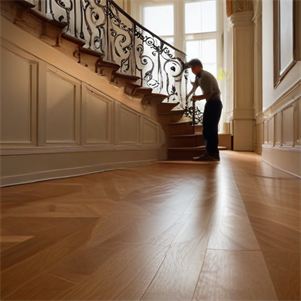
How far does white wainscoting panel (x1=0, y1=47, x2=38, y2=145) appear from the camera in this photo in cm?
211

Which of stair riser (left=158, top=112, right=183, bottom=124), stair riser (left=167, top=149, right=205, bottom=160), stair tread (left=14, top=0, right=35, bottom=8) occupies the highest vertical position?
stair tread (left=14, top=0, right=35, bottom=8)

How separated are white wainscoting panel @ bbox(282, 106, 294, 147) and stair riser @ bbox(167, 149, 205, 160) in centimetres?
185

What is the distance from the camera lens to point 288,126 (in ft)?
8.57

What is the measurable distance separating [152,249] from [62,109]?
217 cm

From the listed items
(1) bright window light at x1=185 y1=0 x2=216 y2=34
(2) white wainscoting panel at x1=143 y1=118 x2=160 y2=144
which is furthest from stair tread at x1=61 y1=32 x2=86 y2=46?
(1) bright window light at x1=185 y1=0 x2=216 y2=34

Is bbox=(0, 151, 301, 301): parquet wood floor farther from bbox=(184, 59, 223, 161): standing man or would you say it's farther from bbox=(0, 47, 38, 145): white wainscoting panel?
bbox=(184, 59, 223, 161): standing man

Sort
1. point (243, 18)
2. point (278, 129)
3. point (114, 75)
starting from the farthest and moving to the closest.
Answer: point (243, 18) → point (114, 75) → point (278, 129)

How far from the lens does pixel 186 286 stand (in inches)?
21.2

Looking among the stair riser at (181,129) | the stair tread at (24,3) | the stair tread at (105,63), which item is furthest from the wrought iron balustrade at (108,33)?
the stair tread at (24,3)

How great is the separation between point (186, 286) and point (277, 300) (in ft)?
0.47

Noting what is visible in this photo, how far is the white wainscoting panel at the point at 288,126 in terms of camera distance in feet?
8.05

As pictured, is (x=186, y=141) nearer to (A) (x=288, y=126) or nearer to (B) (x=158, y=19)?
(A) (x=288, y=126)

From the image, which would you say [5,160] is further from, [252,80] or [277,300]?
[252,80]

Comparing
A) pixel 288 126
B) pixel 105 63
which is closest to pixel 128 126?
pixel 105 63
